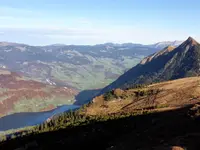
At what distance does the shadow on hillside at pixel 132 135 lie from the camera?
9425 centimetres

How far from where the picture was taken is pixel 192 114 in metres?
122

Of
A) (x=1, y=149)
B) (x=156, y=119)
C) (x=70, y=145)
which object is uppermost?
(x=156, y=119)

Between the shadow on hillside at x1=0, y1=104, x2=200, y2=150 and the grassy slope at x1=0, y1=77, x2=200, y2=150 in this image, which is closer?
the grassy slope at x1=0, y1=77, x2=200, y2=150

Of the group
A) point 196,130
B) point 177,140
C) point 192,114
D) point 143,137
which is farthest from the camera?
point 192,114

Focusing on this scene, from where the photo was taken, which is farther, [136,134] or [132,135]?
[132,135]

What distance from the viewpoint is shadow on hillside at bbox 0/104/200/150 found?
94.2m

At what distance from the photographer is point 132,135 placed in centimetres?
11600

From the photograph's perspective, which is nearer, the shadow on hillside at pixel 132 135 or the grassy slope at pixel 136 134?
the grassy slope at pixel 136 134

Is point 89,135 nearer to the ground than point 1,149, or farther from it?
farther from it

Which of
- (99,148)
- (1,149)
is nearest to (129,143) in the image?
(99,148)

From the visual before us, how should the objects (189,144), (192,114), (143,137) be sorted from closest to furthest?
(189,144) → (143,137) → (192,114)

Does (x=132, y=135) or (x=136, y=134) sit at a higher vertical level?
(x=136, y=134)

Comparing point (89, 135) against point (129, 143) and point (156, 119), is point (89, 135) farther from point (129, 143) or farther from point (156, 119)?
point (129, 143)

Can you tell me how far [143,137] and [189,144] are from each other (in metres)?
27.1
